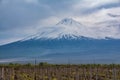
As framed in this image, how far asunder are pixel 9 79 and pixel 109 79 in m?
12.0

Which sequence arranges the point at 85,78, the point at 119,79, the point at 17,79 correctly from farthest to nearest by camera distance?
1. the point at 85,78
2. the point at 17,79
3. the point at 119,79

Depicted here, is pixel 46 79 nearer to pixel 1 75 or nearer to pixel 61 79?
pixel 61 79

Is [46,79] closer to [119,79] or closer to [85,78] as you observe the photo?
[85,78]

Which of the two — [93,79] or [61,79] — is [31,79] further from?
[93,79]

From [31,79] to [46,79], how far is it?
7.36 ft

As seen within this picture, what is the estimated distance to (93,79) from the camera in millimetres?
53125

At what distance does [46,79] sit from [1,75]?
7.49 m

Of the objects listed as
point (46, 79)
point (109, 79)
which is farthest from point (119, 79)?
point (46, 79)

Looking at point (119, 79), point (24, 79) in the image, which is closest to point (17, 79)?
point (24, 79)

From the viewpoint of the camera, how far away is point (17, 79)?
5006 cm

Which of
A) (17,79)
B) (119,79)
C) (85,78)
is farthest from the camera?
(85,78)

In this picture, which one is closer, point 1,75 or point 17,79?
point 1,75

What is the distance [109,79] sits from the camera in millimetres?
51625

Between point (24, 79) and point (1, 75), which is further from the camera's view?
point (24, 79)
